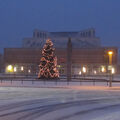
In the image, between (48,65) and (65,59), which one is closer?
(48,65)

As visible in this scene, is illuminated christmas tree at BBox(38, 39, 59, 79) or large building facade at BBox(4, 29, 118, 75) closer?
illuminated christmas tree at BBox(38, 39, 59, 79)

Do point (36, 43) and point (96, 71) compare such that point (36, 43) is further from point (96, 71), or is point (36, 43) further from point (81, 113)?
point (81, 113)

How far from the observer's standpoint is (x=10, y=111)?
10.9 meters

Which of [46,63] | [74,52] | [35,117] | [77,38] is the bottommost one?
[35,117]

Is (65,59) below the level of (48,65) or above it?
above

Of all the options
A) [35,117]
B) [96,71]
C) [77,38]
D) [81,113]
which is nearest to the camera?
[35,117]

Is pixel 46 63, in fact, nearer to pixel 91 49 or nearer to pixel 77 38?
pixel 91 49

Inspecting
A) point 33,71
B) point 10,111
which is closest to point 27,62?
point 33,71

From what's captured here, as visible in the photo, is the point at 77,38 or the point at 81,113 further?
the point at 77,38

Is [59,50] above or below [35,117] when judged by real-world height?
above

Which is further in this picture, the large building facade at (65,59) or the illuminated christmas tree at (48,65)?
the large building facade at (65,59)

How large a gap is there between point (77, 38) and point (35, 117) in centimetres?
9309

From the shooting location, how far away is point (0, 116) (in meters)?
9.73

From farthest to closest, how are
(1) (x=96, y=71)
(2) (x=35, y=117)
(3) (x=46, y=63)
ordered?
(1) (x=96, y=71)
(3) (x=46, y=63)
(2) (x=35, y=117)
